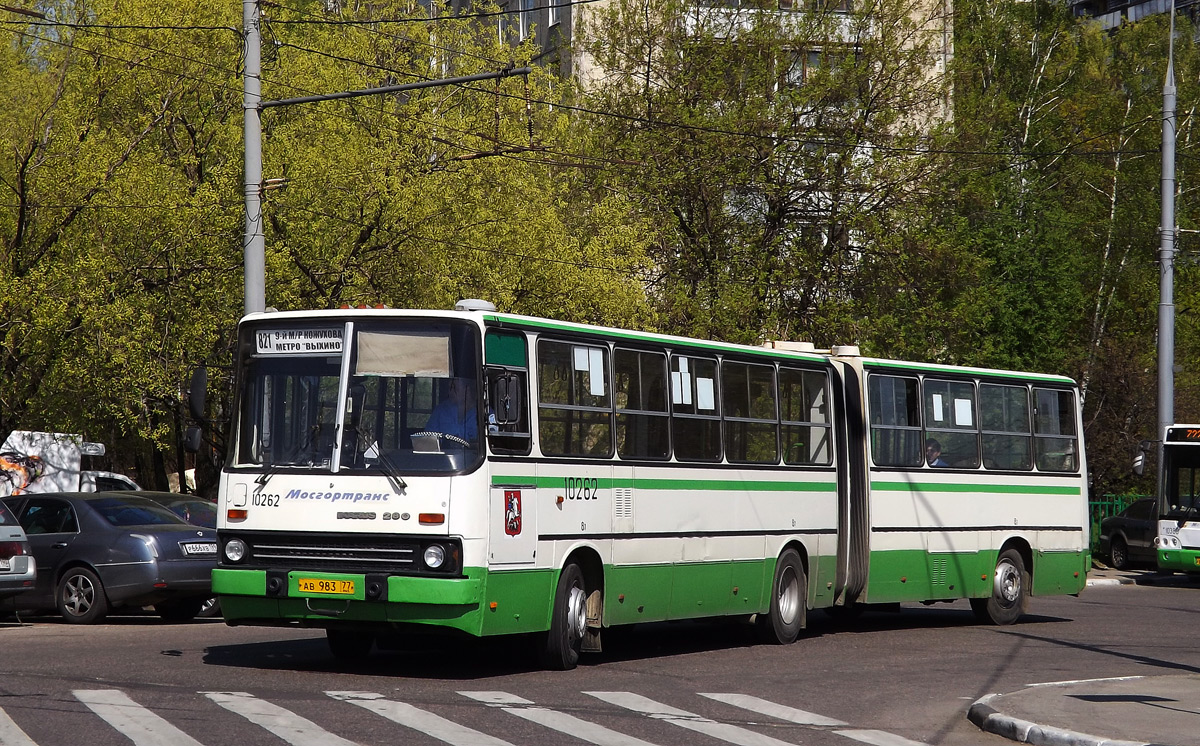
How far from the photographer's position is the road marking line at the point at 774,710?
11.0 m

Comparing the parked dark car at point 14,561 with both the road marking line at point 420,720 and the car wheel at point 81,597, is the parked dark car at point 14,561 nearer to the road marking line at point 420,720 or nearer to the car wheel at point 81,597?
the car wheel at point 81,597

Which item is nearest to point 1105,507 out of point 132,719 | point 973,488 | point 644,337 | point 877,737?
point 973,488

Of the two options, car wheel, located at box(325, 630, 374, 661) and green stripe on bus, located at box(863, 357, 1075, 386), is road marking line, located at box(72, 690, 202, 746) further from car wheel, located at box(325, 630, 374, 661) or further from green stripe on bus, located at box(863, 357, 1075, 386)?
green stripe on bus, located at box(863, 357, 1075, 386)

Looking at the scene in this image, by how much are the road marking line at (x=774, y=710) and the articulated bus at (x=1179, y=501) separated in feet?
60.6

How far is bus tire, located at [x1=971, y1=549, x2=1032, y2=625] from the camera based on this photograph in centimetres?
2016

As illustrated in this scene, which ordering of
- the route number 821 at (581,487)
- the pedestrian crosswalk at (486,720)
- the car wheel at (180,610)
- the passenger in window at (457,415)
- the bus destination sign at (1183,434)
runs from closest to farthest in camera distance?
the pedestrian crosswalk at (486,720)
the passenger in window at (457,415)
the route number 821 at (581,487)
the car wheel at (180,610)
the bus destination sign at (1183,434)

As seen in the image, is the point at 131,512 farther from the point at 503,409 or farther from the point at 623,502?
the point at 503,409

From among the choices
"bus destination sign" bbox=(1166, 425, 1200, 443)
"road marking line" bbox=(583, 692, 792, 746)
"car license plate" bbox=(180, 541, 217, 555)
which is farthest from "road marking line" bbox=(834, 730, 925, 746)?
"bus destination sign" bbox=(1166, 425, 1200, 443)

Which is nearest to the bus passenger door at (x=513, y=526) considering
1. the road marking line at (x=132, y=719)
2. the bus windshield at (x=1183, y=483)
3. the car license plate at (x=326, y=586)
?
the car license plate at (x=326, y=586)

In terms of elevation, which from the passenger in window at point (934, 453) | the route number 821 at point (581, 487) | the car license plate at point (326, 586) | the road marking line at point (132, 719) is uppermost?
the passenger in window at point (934, 453)

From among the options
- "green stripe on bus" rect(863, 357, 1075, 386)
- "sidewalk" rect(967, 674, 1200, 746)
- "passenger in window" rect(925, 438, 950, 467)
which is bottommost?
"sidewalk" rect(967, 674, 1200, 746)

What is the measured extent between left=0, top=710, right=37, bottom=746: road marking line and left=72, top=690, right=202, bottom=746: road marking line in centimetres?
52

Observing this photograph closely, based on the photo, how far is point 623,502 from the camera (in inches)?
566

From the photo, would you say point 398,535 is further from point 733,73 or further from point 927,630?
point 733,73
